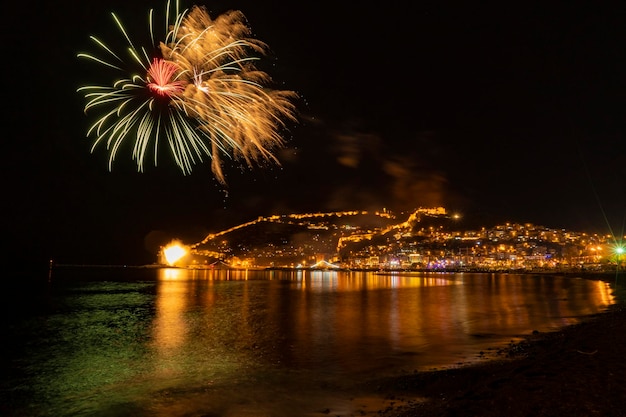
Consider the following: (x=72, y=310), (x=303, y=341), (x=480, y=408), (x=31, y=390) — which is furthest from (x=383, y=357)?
(x=72, y=310)

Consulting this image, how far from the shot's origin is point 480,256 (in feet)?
525

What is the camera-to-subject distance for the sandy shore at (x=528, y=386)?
22.3 feet

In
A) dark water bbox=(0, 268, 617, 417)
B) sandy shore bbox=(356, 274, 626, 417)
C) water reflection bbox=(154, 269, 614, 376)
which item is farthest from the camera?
water reflection bbox=(154, 269, 614, 376)

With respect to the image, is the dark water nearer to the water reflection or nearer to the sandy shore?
the water reflection

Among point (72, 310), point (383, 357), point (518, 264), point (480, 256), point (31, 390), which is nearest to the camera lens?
point (31, 390)

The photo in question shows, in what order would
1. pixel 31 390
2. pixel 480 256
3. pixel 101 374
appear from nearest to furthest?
pixel 31 390
pixel 101 374
pixel 480 256

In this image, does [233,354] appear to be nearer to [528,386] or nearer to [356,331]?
[356,331]

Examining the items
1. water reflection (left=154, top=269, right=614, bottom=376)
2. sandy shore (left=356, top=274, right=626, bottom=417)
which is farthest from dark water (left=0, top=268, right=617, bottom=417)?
sandy shore (left=356, top=274, right=626, bottom=417)

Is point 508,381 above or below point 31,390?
above

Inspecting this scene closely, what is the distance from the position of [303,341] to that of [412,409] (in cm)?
1025

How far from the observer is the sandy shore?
22.3 feet

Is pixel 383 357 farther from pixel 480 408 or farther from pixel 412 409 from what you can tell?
pixel 480 408

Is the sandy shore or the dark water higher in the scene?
the sandy shore

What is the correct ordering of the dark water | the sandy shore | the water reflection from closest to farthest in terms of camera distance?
the sandy shore → the dark water → the water reflection
